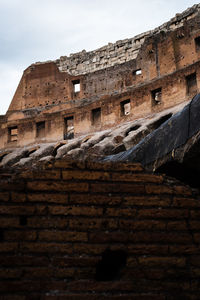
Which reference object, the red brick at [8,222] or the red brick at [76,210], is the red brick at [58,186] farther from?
the red brick at [8,222]

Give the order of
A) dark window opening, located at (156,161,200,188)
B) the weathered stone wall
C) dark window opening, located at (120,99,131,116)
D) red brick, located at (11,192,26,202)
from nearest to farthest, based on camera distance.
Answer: red brick, located at (11,192,26,202), dark window opening, located at (156,161,200,188), dark window opening, located at (120,99,131,116), the weathered stone wall

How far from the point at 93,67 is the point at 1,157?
14.0 m

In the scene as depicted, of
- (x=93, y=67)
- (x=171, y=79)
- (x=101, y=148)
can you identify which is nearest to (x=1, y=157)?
(x=101, y=148)

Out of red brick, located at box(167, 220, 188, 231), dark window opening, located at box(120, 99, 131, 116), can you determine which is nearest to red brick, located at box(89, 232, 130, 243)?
red brick, located at box(167, 220, 188, 231)

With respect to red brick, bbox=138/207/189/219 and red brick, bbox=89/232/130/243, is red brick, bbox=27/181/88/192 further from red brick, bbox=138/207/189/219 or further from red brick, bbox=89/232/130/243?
red brick, bbox=138/207/189/219

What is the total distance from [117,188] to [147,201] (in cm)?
31

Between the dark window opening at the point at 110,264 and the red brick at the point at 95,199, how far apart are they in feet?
1.48

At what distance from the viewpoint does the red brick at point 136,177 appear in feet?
11.5

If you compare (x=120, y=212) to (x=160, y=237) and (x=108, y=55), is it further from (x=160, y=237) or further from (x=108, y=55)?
(x=108, y=55)

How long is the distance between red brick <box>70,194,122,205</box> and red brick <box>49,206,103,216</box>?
6cm

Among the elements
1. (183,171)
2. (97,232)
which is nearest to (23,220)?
(97,232)

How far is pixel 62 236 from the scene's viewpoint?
124 inches

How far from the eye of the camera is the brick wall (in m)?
2.98

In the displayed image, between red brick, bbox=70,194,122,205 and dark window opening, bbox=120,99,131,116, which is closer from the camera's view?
red brick, bbox=70,194,122,205
